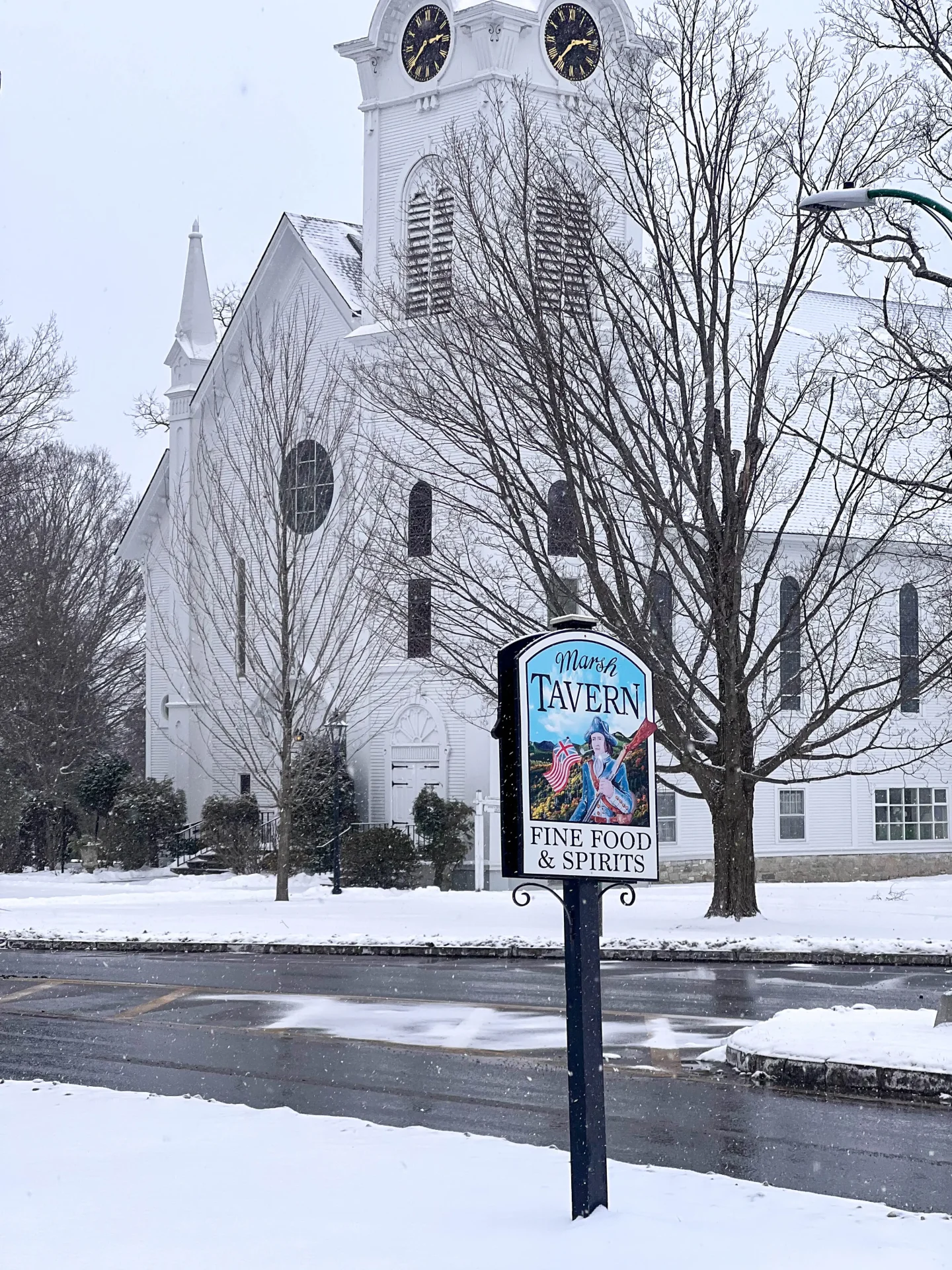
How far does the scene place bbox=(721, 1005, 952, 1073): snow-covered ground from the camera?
1088cm

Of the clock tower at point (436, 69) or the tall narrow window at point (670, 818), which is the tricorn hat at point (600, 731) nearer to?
the clock tower at point (436, 69)

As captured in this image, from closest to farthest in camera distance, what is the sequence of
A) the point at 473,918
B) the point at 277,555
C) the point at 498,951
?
1. the point at 498,951
2. the point at 473,918
3. the point at 277,555

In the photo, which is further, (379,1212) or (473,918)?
(473,918)

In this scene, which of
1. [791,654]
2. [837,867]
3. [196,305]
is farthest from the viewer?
[196,305]

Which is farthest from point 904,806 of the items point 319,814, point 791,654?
point 319,814

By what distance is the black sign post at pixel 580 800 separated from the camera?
21.7ft

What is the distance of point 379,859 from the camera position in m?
32.7

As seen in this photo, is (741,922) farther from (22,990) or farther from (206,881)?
(206,881)

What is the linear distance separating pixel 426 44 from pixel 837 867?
20.3 m

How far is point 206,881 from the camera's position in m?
35.4

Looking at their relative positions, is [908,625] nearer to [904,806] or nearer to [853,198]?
[904,806]

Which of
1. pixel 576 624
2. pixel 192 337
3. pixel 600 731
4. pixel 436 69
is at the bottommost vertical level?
pixel 600 731

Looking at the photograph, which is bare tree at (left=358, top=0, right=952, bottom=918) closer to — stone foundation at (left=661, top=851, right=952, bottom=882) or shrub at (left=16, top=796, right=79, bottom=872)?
stone foundation at (left=661, top=851, right=952, bottom=882)

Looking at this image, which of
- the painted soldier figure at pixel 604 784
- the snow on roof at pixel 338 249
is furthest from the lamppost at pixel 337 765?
the painted soldier figure at pixel 604 784
